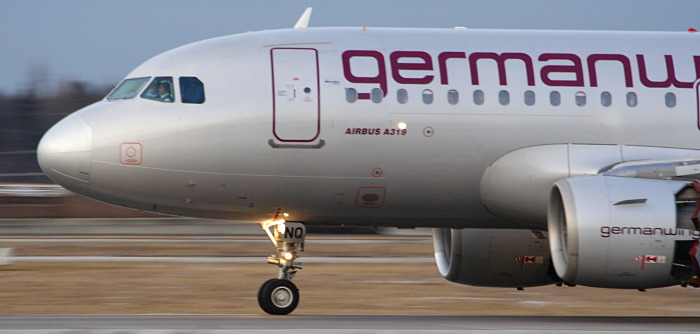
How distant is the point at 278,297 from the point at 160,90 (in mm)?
2921

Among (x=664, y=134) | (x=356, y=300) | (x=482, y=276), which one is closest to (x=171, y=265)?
(x=356, y=300)

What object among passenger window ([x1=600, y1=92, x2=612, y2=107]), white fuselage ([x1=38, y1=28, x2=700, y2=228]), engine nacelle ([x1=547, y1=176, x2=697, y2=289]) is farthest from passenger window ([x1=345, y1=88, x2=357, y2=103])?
passenger window ([x1=600, y1=92, x2=612, y2=107])

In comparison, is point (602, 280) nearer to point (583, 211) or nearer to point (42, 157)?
point (583, 211)

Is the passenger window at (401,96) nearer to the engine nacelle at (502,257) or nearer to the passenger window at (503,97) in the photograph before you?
the passenger window at (503,97)

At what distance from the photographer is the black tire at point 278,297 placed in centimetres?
1329

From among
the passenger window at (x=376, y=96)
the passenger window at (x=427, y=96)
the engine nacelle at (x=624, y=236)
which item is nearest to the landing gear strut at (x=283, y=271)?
the passenger window at (x=376, y=96)

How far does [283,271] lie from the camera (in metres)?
13.4

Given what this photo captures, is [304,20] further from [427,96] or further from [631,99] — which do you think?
[631,99]

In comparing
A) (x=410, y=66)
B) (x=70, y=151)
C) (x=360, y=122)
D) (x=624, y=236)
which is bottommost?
(x=624, y=236)

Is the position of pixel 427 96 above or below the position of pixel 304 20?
below

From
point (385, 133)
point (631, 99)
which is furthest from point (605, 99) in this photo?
point (385, 133)

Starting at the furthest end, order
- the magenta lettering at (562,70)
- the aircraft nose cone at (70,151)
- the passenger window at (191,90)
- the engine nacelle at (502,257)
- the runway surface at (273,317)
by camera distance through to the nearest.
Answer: the engine nacelle at (502,257) < the magenta lettering at (562,70) < the passenger window at (191,90) < the aircraft nose cone at (70,151) < the runway surface at (273,317)

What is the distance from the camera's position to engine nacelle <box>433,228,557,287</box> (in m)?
14.9

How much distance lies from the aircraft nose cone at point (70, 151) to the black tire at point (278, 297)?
2.53m
